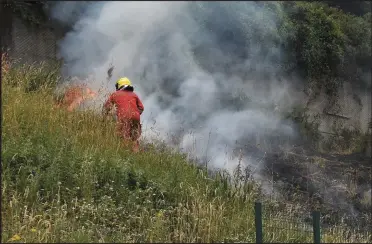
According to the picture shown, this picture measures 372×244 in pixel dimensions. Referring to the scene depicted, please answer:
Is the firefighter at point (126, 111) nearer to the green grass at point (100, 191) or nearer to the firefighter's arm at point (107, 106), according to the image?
the firefighter's arm at point (107, 106)

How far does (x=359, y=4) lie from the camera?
554 inches

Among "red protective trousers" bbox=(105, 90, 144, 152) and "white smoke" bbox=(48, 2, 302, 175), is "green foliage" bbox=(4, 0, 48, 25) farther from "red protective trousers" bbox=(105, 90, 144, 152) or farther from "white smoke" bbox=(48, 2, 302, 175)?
"red protective trousers" bbox=(105, 90, 144, 152)

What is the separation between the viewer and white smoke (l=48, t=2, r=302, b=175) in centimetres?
939

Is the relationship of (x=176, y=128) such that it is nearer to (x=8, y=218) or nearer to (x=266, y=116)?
(x=266, y=116)

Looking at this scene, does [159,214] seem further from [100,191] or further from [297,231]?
[297,231]

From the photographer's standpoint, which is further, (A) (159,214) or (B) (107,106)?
(B) (107,106)

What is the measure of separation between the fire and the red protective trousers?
49cm

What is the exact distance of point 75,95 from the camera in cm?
812

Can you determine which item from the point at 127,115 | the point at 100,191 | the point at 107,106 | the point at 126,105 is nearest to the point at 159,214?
the point at 100,191

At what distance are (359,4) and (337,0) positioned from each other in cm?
78

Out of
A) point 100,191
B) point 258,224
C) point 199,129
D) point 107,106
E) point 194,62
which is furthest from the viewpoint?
point 194,62

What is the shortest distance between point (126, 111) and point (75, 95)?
1.15 m

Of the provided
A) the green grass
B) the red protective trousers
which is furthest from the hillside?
the red protective trousers

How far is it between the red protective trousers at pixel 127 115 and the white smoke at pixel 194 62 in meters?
0.98
